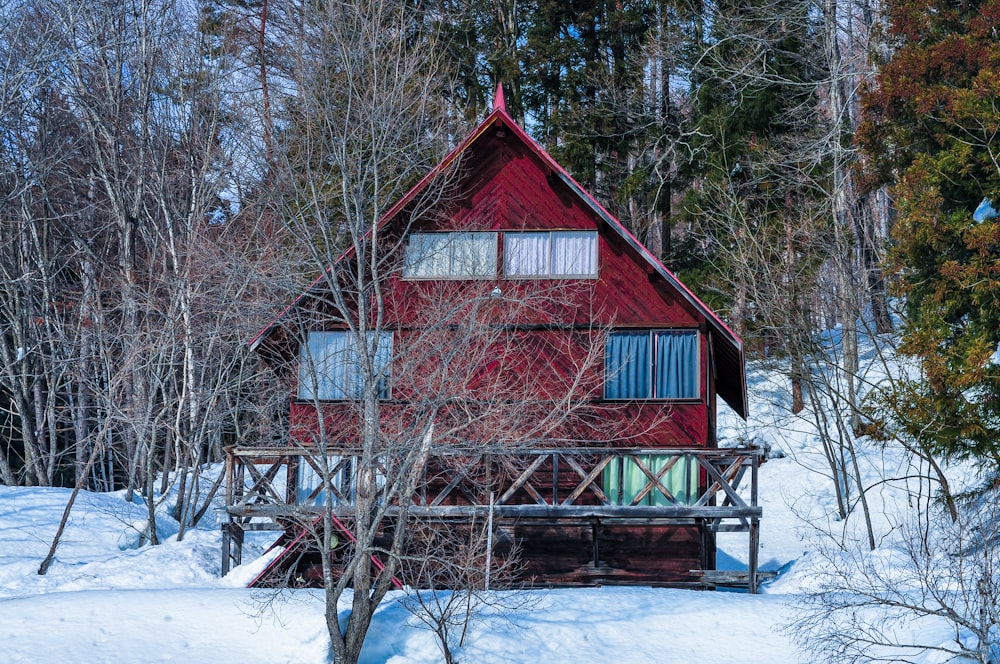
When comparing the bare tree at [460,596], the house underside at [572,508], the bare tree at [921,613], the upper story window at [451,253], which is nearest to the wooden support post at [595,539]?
the house underside at [572,508]

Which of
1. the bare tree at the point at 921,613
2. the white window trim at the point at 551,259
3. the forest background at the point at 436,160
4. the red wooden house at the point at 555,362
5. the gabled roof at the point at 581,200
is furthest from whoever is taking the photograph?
the white window trim at the point at 551,259

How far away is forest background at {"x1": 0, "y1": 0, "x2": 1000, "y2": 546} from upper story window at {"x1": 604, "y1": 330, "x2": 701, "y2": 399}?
3.27 m

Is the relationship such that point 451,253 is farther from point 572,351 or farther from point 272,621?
point 272,621

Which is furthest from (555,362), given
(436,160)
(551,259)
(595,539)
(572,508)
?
(436,160)

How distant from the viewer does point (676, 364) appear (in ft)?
60.2

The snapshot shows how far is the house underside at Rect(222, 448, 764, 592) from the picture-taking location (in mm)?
16578

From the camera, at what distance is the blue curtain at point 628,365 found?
Answer: 60.1ft

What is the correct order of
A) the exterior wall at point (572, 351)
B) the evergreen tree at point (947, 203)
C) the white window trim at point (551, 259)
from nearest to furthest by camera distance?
the evergreen tree at point (947, 203) → the exterior wall at point (572, 351) → the white window trim at point (551, 259)

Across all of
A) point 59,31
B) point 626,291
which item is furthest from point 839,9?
point 59,31

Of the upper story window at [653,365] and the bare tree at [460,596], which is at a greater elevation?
the upper story window at [653,365]

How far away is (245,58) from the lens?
3238 cm

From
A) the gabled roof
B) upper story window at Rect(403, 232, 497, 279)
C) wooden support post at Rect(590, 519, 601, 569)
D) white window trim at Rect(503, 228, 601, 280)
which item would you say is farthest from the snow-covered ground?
upper story window at Rect(403, 232, 497, 279)

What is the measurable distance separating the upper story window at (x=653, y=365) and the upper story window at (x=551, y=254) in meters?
1.57

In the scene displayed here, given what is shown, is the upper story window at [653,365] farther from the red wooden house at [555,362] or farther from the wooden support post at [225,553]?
the wooden support post at [225,553]
